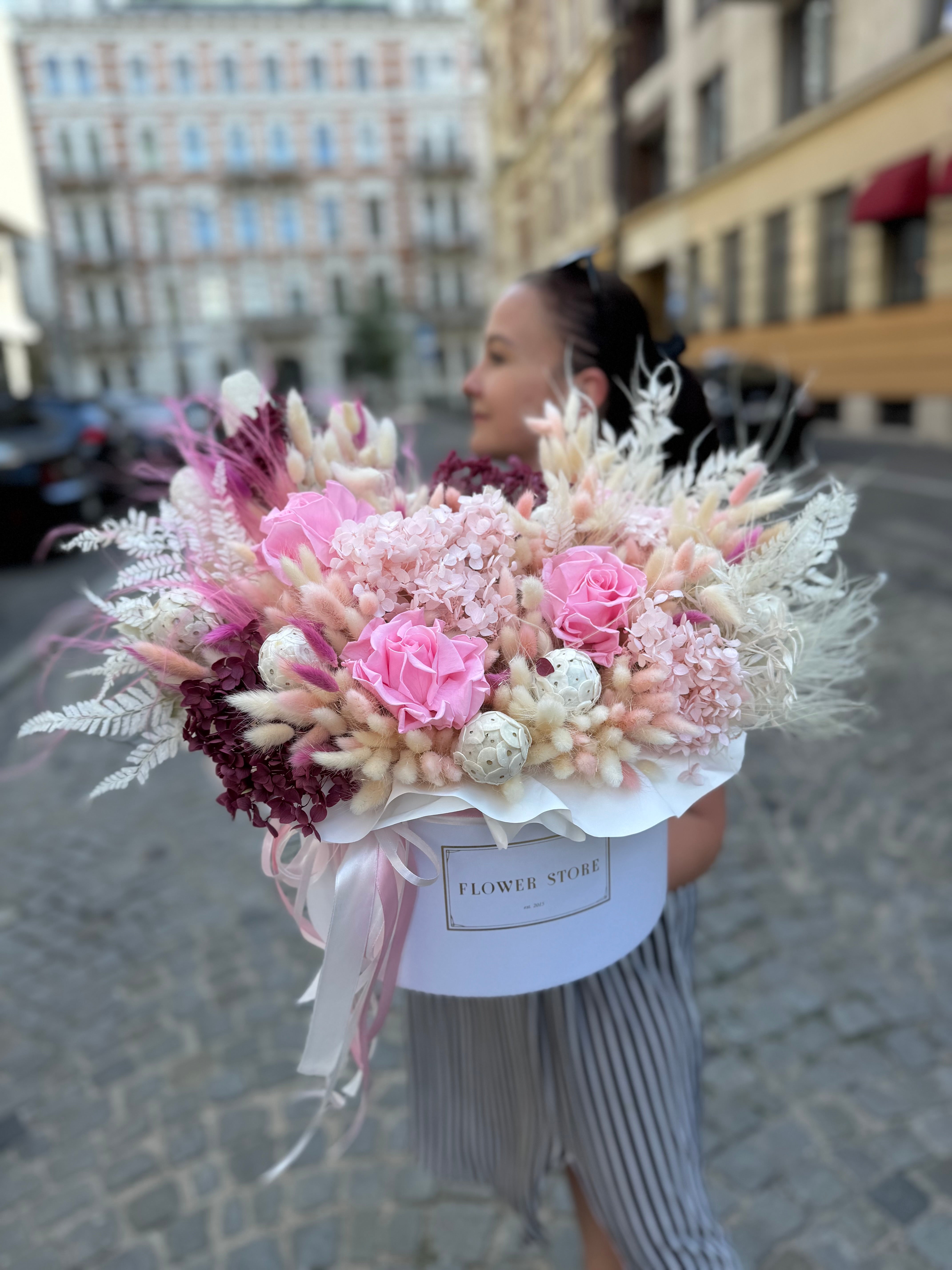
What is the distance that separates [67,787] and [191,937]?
5.26 ft

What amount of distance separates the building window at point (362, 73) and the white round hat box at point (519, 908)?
46.1m

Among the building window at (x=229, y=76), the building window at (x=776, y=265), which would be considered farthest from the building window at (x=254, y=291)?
the building window at (x=776, y=265)

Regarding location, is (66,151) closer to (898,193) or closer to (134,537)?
(898,193)

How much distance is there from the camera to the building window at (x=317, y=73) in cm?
3809

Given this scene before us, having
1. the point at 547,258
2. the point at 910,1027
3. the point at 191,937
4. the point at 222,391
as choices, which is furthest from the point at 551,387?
the point at 547,258

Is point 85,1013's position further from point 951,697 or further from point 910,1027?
point 951,697

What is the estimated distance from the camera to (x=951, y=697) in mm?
4266

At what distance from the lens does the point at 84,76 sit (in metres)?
36.8

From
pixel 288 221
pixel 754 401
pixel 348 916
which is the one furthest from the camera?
pixel 288 221

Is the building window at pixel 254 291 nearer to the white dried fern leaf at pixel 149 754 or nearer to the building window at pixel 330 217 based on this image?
the building window at pixel 330 217

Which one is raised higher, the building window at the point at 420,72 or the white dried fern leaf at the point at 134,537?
the building window at the point at 420,72

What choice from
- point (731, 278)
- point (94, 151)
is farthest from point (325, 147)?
point (731, 278)

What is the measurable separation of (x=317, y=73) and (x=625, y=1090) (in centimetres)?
4609

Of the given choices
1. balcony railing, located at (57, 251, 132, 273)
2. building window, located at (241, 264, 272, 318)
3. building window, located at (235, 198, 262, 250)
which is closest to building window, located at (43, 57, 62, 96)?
balcony railing, located at (57, 251, 132, 273)
